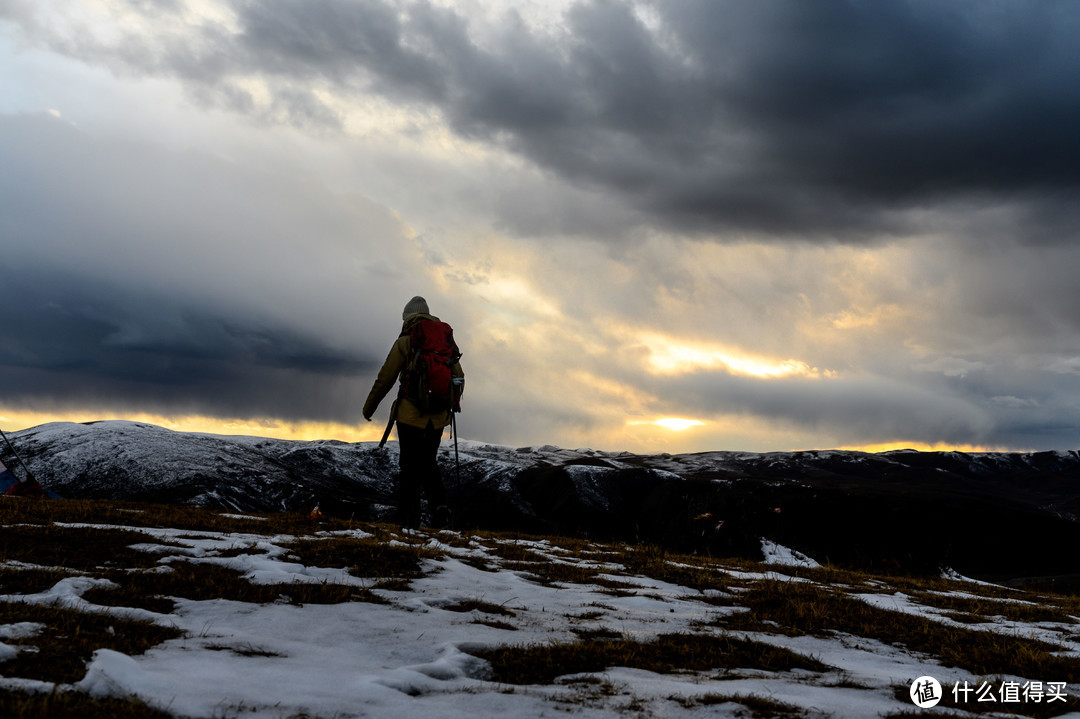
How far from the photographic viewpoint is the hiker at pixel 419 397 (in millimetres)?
13914

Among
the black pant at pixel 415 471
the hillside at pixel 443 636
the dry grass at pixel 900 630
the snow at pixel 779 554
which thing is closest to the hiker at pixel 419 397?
the black pant at pixel 415 471

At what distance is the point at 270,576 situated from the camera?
7.51 metres

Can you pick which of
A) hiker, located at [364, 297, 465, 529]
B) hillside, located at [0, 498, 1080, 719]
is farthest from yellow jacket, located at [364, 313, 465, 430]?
hillside, located at [0, 498, 1080, 719]

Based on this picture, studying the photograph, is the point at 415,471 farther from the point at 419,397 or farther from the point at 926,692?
the point at 926,692

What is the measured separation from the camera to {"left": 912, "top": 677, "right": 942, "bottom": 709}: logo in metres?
4.80

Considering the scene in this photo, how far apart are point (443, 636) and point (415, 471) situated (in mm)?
8523

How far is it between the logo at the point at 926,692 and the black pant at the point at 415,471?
10372 mm

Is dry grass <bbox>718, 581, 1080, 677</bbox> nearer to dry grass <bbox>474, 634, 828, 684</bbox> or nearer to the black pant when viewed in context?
dry grass <bbox>474, 634, 828, 684</bbox>

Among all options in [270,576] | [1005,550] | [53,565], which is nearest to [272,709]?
[270,576]

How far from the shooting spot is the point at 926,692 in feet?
16.6

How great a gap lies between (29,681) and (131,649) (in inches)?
37.6

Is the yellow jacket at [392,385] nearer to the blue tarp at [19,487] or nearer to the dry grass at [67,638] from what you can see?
the dry grass at [67,638]

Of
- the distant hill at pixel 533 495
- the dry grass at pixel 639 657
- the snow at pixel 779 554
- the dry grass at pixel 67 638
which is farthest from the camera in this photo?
the distant hill at pixel 533 495

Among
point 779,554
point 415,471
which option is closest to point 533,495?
point 779,554
